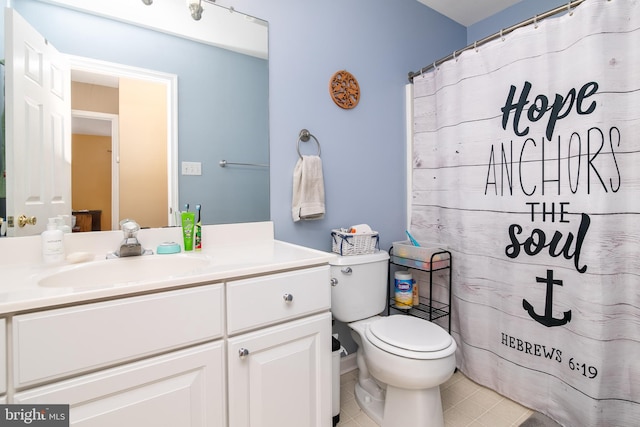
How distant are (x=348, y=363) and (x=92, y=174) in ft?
5.46

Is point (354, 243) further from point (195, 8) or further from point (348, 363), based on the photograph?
point (195, 8)

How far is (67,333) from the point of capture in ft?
2.50

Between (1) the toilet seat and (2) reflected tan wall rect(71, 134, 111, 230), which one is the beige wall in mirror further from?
(1) the toilet seat

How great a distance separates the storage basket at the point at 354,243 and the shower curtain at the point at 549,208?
1.78 feet

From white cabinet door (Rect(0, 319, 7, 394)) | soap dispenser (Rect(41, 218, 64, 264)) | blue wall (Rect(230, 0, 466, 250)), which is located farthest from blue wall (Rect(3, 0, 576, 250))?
white cabinet door (Rect(0, 319, 7, 394))

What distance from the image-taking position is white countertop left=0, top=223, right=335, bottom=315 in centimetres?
76

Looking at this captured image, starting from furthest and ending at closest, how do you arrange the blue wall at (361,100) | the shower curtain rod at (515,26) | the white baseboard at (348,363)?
1. the white baseboard at (348,363)
2. the blue wall at (361,100)
3. the shower curtain rod at (515,26)

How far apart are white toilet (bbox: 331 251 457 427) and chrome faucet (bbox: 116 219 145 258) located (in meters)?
0.86

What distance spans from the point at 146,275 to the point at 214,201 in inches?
18.3

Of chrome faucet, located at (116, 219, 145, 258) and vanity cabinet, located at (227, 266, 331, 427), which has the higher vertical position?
chrome faucet, located at (116, 219, 145, 258)

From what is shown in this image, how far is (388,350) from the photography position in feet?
4.34

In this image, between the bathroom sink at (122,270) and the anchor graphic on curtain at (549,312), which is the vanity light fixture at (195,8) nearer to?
the bathroom sink at (122,270)

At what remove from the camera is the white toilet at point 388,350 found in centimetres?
127

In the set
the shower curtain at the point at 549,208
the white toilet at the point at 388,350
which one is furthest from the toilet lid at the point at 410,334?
the shower curtain at the point at 549,208
